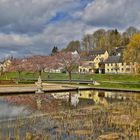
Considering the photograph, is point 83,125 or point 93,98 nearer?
point 83,125

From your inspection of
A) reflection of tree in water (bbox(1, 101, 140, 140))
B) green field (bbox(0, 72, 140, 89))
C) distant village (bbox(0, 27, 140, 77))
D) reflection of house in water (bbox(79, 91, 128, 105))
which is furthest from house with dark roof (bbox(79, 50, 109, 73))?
reflection of tree in water (bbox(1, 101, 140, 140))

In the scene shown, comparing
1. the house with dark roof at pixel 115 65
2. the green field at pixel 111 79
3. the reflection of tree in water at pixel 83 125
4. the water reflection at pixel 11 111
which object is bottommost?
the reflection of tree in water at pixel 83 125

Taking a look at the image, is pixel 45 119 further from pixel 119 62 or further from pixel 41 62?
pixel 119 62

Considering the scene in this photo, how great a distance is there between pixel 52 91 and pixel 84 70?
230 feet

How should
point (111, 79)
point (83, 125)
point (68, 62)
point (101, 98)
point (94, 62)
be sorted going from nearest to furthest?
point (83, 125) < point (101, 98) < point (68, 62) < point (111, 79) < point (94, 62)

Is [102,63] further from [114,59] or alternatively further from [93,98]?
[93,98]

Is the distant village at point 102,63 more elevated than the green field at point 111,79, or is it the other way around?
the distant village at point 102,63

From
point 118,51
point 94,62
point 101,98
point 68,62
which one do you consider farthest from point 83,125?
point 94,62

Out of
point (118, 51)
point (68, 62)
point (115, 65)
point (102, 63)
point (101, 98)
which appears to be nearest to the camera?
point (101, 98)

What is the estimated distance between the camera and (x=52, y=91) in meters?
39.4

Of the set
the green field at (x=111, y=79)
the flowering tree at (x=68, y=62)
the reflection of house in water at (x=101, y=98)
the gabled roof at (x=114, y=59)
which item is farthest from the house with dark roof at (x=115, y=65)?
the reflection of house in water at (x=101, y=98)

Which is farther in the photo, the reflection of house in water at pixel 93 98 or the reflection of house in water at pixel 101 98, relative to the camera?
the reflection of house in water at pixel 101 98

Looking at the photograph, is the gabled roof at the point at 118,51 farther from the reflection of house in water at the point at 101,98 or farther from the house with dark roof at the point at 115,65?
the reflection of house in water at the point at 101,98

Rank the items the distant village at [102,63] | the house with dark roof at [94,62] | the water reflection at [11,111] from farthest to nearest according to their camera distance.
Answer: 1. the house with dark roof at [94,62]
2. the distant village at [102,63]
3. the water reflection at [11,111]
